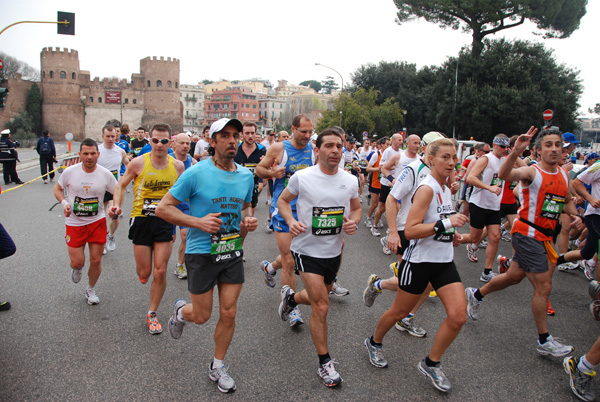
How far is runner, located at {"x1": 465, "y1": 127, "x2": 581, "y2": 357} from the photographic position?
13.0 ft

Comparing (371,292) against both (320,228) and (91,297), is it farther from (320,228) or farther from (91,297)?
(91,297)

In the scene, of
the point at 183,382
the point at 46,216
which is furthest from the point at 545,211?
the point at 46,216

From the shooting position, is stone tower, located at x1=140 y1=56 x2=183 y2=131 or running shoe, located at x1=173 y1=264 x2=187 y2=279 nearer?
running shoe, located at x1=173 y1=264 x2=187 y2=279

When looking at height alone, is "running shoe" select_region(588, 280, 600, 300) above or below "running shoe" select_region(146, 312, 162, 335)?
above

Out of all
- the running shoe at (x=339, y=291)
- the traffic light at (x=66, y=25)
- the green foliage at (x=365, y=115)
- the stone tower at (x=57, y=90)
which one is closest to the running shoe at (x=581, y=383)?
the running shoe at (x=339, y=291)

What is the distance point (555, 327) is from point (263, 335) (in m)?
3.11

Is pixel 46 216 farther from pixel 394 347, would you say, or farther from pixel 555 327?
pixel 555 327

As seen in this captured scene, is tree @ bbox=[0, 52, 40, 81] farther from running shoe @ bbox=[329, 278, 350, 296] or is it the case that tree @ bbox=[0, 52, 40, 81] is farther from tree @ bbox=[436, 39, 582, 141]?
running shoe @ bbox=[329, 278, 350, 296]

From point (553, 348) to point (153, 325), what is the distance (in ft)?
12.1

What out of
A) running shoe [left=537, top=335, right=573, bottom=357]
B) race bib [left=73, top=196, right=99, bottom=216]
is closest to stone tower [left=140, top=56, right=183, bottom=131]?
race bib [left=73, top=196, right=99, bottom=216]

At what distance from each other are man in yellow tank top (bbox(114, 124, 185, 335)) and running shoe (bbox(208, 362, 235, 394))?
1087mm

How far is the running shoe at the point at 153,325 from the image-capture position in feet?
13.7

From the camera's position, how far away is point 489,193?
6.01 m

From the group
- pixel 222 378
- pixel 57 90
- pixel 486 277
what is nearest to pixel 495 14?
pixel 486 277
